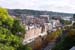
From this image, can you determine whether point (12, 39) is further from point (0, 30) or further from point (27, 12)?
point (27, 12)

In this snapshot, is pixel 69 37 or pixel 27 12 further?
pixel 27 12

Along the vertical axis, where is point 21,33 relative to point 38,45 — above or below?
above

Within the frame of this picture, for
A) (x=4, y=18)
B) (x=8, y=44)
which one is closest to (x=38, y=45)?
(x=4, y=18)

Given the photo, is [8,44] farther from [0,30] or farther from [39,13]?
[39,13]

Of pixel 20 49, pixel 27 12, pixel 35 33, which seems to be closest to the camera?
pixel 20 49

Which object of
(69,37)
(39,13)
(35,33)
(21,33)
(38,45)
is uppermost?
(69,37)

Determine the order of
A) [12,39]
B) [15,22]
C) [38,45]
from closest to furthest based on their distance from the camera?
[12,39]
[15,22]
[38,45]

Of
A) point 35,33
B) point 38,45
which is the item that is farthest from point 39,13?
point 38,45
